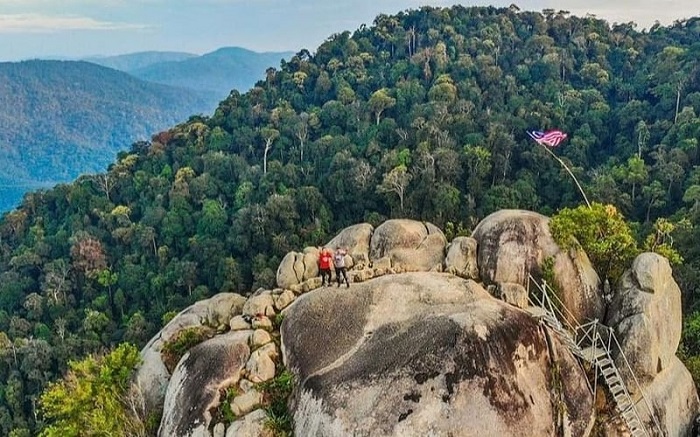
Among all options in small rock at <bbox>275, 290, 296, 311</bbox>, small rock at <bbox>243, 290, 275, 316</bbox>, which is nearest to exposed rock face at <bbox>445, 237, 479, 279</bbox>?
small rock at <bbox>275, 290, 296, 311</bbox>

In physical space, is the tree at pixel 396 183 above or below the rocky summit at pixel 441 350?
below

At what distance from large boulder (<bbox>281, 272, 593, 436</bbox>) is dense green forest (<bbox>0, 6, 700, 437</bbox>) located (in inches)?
408

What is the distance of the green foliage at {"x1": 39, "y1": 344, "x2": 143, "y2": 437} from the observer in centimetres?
2102

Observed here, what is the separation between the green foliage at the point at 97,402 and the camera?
21016 millimetres

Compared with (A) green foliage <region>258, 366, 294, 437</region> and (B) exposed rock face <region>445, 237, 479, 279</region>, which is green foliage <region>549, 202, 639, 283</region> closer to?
(B) exposed rock face <region>445, 237, 479, 279</region>

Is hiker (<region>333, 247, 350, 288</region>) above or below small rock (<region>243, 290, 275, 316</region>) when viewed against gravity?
above

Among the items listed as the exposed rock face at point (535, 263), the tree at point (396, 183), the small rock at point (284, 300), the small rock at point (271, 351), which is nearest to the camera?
the small rock at point (271, 351)

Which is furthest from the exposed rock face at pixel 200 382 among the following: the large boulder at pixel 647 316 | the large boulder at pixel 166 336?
the large boulder at pixel 647 316

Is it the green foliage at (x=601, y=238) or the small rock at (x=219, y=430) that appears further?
the green foliage at (x=601, y=238)

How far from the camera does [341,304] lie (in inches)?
827

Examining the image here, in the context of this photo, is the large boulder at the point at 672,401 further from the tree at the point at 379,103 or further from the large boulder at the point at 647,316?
the tree at the point at 379,103

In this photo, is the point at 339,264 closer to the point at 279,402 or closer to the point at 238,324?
the point at 238,324

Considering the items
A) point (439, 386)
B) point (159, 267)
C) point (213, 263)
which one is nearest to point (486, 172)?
point (213, 263)

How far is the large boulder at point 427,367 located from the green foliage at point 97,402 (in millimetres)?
6174
